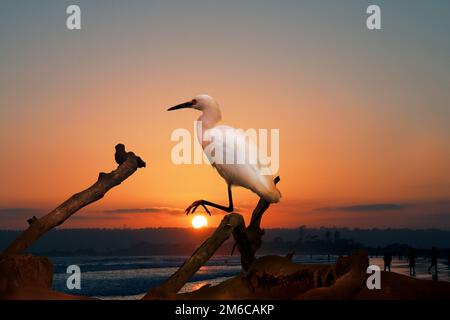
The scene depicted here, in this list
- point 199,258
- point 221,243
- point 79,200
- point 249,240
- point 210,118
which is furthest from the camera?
point 210,118

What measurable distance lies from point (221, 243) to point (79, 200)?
2.31 meters

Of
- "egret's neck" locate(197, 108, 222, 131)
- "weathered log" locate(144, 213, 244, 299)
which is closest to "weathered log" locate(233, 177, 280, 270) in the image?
"weathered log" locate(144, 213, 244, 299)

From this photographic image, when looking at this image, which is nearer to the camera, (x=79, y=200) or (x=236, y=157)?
(x=79, y=200)

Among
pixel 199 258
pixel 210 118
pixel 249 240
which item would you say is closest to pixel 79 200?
pixel 199 258

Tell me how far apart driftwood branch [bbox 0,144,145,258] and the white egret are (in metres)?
1.27

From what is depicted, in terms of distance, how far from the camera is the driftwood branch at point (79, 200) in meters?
7.75

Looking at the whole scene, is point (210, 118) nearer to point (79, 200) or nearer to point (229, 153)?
point (229, 153)

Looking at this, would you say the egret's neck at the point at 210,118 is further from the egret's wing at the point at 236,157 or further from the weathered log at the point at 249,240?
the weathered log at the point at 249,240

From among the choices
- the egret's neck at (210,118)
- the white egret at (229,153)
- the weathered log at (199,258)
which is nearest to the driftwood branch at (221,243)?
the weathered log at (199,258)

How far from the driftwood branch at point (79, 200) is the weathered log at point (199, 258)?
2008 mm

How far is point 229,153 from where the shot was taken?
1012cm

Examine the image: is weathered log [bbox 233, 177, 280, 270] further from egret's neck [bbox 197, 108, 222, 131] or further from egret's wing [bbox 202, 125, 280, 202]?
egret's neck [bbox 197, 108, 222, 131]

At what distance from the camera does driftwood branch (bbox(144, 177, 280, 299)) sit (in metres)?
6.77

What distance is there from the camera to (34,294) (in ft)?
19.1
